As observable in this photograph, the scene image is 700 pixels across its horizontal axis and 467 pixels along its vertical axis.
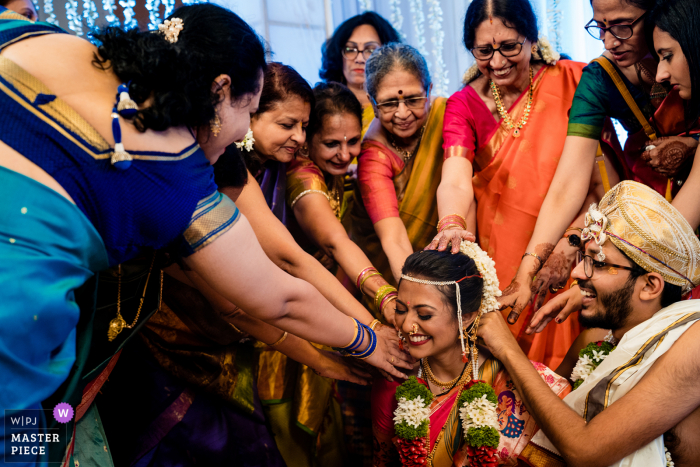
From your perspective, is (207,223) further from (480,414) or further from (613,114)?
(613,114)

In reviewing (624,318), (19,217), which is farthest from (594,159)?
(19,217)

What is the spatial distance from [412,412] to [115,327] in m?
1.14

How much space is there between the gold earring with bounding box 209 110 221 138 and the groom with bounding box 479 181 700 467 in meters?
1.33

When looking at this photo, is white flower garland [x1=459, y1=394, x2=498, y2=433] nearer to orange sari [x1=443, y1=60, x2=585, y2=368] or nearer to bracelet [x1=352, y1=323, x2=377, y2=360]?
bracelet [x1=352, y1=323, x2=377, y2=360]

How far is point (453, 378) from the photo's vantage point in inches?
91.7

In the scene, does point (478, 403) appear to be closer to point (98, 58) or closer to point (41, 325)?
point (41, 325)

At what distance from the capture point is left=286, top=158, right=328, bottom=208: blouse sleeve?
2.61 meters

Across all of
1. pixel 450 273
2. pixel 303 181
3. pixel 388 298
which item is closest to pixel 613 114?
pixel 450 273

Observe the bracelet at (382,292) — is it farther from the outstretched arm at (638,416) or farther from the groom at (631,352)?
the outstretched arm at (638,416)

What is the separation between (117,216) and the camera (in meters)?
1.29

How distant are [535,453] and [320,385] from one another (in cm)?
110

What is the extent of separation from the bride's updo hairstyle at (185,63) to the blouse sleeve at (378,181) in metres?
1.35

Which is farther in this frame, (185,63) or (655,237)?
(655,237)

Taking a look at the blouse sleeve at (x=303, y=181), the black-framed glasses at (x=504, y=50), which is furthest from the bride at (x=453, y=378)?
the black-framed glasses at (x=504, y=50)
